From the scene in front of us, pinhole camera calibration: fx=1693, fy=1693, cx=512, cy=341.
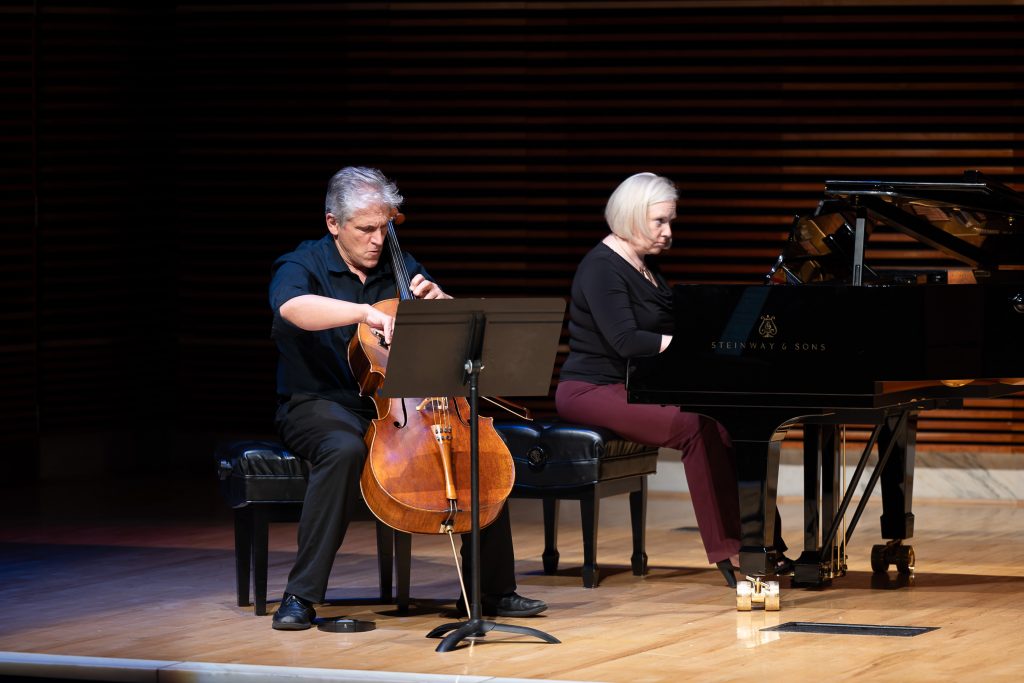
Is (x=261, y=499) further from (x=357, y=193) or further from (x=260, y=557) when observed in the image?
(x=357, y=193)

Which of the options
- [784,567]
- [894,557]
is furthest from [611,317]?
[894,557]

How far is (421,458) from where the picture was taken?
4.47 meters

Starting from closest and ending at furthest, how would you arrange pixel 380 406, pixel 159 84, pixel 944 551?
pixel 380 406 → pixel 944 551 → pixel 159 84

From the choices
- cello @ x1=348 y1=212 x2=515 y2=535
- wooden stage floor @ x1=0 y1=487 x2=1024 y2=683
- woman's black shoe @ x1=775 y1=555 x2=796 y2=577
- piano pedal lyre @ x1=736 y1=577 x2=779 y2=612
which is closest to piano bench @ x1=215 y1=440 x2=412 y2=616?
wooden stage floor @ x1=0 y1=487 x2=1024 y2=683

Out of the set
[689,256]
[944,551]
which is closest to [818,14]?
[689,256]

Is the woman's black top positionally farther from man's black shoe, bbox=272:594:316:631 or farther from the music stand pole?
man's black shoe, bbox=272:594:316:631

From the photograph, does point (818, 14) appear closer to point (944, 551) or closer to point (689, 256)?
point (689, 256)

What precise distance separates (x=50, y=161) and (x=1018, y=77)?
15.1 ft

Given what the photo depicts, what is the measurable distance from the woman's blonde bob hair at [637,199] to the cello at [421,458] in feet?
3.88

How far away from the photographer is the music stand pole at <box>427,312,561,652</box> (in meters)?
4.25

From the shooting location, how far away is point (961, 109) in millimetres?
7695

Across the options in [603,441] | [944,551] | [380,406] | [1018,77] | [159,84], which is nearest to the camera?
[380,406]

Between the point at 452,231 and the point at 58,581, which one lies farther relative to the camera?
the point at 452,231

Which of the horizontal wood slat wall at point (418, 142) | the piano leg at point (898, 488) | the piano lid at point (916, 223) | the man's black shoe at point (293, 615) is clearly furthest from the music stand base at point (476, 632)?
the horizontal wood slat wall at point (418, 142)
